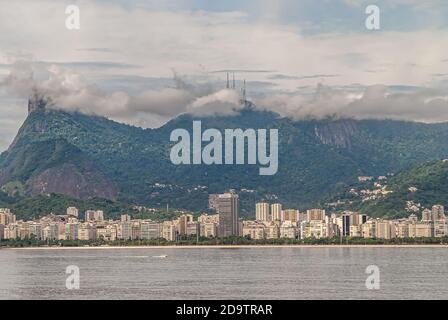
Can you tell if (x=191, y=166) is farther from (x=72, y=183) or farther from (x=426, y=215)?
(x=426, y=215)

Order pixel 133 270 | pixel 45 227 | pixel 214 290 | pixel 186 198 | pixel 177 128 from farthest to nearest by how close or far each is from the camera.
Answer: pixel 177 128 → pixel 186 198 → pixel 45 227 → pixel 133 270 → pixel 214 290

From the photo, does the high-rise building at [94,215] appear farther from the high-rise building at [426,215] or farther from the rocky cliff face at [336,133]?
the rocky cliff face at [336,133]

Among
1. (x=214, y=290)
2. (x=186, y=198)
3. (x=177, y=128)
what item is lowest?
(x=214, y=290)

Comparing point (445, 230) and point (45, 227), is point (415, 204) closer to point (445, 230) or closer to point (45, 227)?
point (445, 230)

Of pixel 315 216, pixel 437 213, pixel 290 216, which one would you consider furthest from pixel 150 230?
pixel 437 213

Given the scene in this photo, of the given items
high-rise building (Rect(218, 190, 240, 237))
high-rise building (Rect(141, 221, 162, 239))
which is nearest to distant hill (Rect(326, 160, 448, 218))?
high-rise building (Rect(218, 190, 240, 237))

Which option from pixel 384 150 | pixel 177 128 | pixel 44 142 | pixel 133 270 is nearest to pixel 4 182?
pixel 44 142

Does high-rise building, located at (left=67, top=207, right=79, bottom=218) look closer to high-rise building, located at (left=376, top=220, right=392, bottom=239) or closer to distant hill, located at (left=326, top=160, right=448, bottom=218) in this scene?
distant hill, located at (left=326, top=160, right=448, bottom=218)
